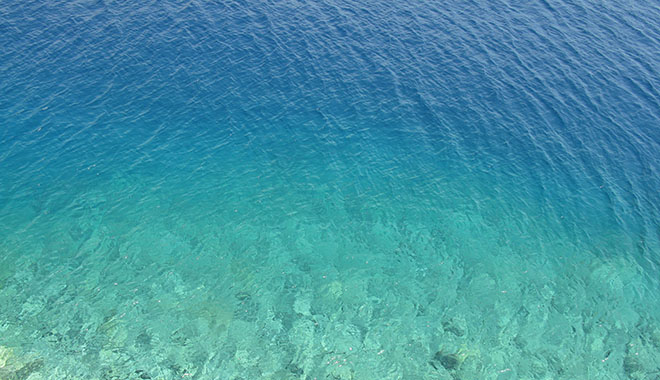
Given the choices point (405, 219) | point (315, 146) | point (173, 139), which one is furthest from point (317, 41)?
point (405, 219)

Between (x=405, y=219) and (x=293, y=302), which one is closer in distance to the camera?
(x=293, y=302)

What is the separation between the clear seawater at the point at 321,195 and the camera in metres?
40.4

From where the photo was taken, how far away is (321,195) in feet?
177

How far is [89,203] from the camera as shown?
164ft

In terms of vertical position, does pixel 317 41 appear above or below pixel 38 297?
above

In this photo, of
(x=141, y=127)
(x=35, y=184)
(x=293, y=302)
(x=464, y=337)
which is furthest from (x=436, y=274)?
(x=35, y=184)

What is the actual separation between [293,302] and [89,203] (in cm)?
2491

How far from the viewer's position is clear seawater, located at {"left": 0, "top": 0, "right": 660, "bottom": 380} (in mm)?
40375

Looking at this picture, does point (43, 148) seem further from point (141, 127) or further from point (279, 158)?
point (279, 158)

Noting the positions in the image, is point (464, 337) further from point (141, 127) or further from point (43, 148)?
point (43, 148)

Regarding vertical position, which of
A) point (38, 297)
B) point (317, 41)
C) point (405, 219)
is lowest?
point (38, 297)

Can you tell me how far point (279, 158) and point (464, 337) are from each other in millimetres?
29653

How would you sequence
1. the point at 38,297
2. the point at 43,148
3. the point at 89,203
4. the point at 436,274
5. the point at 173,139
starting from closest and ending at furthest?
the point at 38,297 < the point at 436,274 < the point at 89,203 < the point at 43,148 < the point at 173,139

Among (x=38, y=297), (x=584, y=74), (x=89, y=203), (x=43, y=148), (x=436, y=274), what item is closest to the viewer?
(x=38, y=297)
